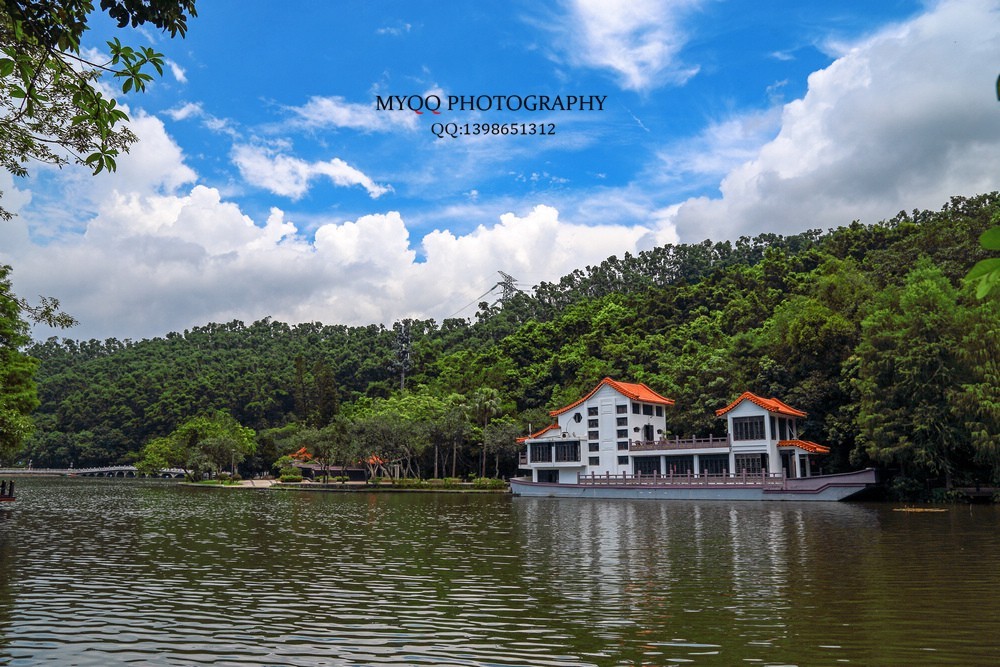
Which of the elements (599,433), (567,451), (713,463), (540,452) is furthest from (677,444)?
(540,452)

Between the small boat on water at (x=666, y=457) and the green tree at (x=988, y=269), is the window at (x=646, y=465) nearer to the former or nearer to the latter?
the small boat on water at (x=666, y=457)

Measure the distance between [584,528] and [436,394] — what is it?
66.6 metres

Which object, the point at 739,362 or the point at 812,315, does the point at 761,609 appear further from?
the point at 739,362

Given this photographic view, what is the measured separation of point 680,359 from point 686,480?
75.6 ft

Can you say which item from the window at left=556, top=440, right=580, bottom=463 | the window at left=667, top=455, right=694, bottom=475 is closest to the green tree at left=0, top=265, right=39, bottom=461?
the window at left=556, top=440, right=580, bottom=463

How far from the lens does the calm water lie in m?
11.3

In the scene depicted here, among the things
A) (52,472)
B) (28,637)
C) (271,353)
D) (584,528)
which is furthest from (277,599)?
(271,353)

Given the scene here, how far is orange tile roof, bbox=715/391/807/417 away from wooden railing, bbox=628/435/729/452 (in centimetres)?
222

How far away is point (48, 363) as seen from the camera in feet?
545

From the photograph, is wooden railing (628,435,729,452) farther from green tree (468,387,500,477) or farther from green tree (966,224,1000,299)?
green tree (966,224,1000,299)

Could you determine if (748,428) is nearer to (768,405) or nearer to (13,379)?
(768,405)

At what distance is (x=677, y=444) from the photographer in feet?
184

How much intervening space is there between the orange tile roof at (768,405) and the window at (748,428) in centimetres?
112

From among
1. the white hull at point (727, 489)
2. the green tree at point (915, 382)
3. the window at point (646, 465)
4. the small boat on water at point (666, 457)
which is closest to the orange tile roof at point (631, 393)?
the small boat on water at point (666, 457)
